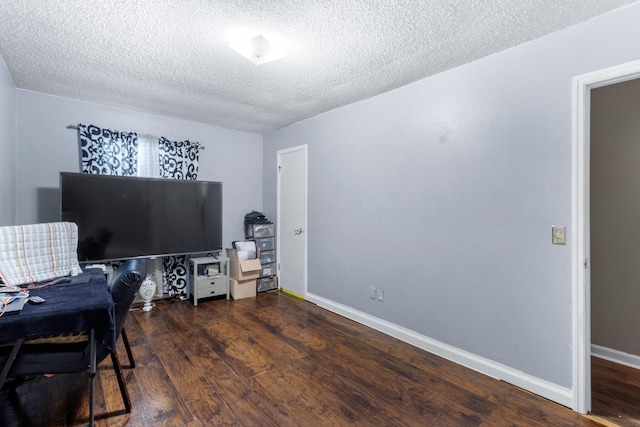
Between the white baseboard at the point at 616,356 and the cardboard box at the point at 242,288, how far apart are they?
12.3 feet

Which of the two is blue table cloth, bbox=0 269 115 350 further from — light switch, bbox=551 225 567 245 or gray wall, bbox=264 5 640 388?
light switch, bbox=551 225 567 245

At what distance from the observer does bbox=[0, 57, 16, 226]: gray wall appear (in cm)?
243

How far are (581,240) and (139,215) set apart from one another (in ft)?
13.5

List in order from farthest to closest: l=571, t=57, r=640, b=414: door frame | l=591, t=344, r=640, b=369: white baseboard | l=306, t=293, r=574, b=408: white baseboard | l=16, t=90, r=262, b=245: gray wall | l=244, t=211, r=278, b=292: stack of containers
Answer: l=244, t=211, r=278, b=292: stack of containers < l=16, t=90, r=262, b=245: gray wall < l=591, t=344, r=640, b=369: white baseboard < l=306, t=293, r=574, b=408: white baseboard < l=571, t=57, r=640, b=414: door frame

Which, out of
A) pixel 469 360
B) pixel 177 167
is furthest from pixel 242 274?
pixel 469 360

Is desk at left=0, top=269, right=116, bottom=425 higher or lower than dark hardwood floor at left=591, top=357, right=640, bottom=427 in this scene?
higher

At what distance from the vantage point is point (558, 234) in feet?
6.34

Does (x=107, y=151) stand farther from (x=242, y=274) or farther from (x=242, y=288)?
(x=242, y=288)

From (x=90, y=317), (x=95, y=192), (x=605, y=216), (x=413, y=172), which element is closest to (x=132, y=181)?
(x=95, y=192)

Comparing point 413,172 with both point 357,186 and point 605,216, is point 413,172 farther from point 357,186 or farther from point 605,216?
point 605,216

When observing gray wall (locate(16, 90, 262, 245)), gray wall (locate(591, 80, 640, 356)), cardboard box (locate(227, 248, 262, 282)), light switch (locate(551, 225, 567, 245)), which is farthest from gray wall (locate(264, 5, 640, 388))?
gray wall (locate(16, 90, 262, 245))

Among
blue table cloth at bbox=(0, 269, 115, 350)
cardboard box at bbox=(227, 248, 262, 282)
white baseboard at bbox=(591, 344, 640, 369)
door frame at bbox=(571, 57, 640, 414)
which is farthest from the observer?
cardboard box at bbox=(227, 248, 262, 282)

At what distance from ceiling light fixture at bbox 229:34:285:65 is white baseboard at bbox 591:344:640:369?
12.0 ft

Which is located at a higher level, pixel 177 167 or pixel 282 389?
pixel 177 167
